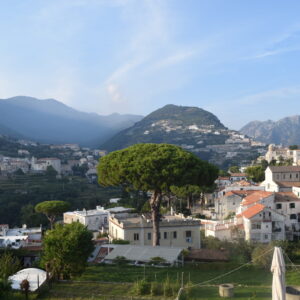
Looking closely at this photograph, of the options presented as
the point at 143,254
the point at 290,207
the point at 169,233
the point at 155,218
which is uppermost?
the point at 155,218

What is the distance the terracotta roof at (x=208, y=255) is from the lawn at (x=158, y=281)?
164cm

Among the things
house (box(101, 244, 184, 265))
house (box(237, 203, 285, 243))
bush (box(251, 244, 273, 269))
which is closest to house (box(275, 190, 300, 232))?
house (box(237, 203, 285, 243))

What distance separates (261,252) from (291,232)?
11.9 metres

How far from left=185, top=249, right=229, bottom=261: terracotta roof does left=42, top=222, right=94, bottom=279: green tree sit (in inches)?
277

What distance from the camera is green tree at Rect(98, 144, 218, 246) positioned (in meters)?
24.4

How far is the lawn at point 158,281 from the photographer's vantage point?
1555 cm

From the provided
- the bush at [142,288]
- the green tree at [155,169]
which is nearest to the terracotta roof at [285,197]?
the green tree at [155,169]

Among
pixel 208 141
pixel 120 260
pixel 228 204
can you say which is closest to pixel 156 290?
pixel 120 260

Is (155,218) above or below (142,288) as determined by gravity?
above

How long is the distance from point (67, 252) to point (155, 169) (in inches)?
322

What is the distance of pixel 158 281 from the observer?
1789 cm

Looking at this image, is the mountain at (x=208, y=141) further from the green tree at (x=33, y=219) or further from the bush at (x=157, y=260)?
the bush at (x=157, y=260)

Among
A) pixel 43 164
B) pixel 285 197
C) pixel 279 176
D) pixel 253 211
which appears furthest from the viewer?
pixel 43 164

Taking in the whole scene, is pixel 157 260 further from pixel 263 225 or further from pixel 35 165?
pixel 35 165
